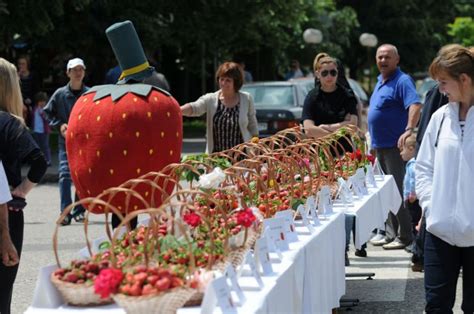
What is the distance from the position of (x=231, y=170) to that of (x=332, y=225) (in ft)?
2.32

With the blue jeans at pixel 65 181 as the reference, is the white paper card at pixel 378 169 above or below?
above

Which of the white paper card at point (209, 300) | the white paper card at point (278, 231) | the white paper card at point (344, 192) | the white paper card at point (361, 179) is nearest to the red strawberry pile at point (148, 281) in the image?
the white paper card at point (209, 300)

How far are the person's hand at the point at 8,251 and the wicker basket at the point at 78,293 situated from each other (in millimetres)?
1224

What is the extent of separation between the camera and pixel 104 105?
635 cm

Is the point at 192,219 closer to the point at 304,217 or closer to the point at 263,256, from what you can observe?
the point at 263,256

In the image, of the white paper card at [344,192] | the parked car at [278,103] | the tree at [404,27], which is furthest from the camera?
the tree at [404,27]

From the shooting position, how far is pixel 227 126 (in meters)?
9.01

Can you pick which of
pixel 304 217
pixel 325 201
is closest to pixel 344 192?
pixel 325 201

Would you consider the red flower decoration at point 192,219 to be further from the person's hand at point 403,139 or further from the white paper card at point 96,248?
the person's hand at point 403,139

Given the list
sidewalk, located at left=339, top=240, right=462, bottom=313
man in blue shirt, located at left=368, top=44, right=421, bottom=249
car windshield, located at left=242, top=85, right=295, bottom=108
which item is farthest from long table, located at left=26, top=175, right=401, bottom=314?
car windshield, located at left=242, top=85, right=295, bottom=108

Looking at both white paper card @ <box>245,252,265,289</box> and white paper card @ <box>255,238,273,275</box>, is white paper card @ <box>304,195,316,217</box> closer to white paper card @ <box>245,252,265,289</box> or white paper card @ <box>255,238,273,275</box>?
white paper card @ <box>255,238,273,275</box>

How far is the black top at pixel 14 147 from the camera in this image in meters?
5.51

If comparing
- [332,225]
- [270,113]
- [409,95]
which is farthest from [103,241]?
[270,113]

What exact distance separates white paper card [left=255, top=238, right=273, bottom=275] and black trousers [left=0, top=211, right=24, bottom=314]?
1.47 meters
